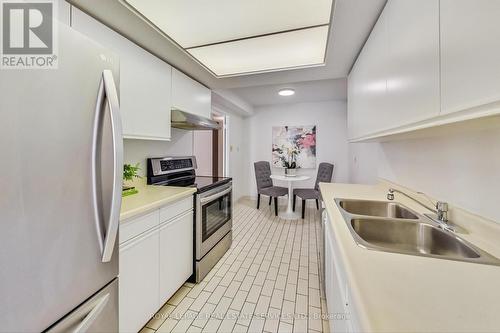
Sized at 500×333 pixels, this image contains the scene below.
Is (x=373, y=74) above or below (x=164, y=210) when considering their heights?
above

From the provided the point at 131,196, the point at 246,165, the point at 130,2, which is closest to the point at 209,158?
the point at 246,165

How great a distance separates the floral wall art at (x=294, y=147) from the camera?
4.68m

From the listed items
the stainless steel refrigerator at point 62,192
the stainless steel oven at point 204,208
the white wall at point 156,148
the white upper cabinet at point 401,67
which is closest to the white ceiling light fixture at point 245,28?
the white upper cabinet at point 401,67

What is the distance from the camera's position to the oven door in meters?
1.93

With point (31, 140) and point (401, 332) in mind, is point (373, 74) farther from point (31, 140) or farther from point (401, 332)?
point (31, 140)

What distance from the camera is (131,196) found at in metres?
1.57

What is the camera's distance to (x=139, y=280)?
4.33 feet

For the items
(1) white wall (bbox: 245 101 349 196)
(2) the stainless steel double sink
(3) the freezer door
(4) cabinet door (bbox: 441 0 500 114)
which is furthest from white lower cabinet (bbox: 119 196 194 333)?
(1) white wall (bbox: 245 101 349 196)

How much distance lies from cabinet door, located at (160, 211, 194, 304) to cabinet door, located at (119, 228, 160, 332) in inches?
2.6

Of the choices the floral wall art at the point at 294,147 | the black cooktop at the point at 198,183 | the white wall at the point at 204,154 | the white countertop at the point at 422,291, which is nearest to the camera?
the white countertop at the point at 422,291

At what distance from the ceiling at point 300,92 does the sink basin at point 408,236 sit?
261cm

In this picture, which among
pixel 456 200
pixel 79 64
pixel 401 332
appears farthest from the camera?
pixel 456 200

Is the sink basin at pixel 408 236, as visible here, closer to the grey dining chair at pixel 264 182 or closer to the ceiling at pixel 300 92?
the ceiling at pixel 300 92

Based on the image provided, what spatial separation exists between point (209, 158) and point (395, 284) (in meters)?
4.17
